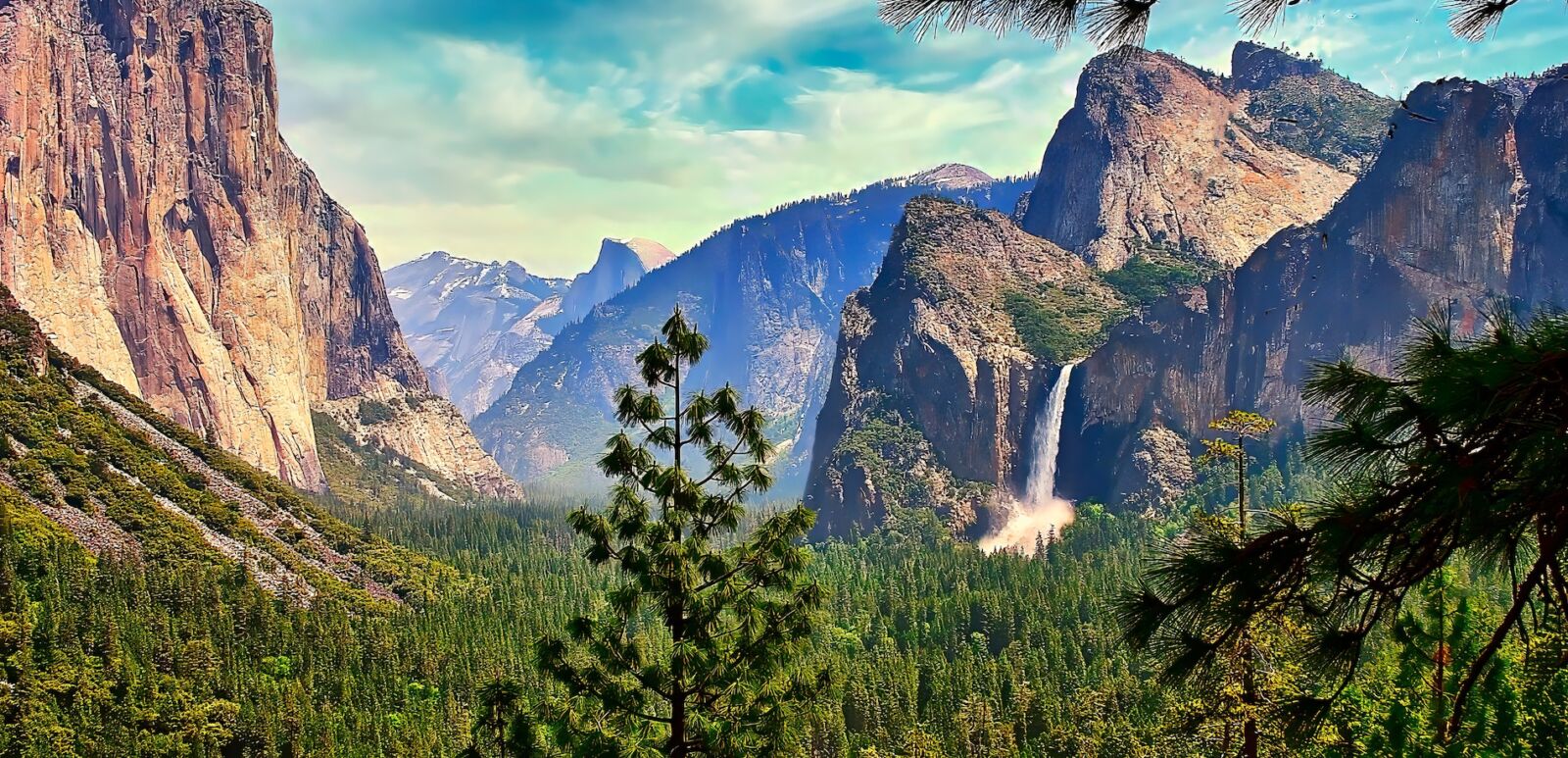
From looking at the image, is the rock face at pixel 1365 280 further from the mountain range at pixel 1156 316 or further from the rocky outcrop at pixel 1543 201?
the mountain range at pixel 1156 316

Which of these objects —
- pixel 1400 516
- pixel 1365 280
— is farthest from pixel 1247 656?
pixel 1365 280

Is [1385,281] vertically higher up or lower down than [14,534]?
higher up

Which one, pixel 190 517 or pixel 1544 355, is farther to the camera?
pixel 190 517

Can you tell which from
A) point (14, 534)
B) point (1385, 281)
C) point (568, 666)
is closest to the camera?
point (568, 666)

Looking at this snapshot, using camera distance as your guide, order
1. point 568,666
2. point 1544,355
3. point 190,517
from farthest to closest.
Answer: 1. point 190,517
2. point 568,666
3. point 1544,355

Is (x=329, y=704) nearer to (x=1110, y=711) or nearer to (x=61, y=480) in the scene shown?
(x=61, y=480)

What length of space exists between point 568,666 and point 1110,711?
51843mm

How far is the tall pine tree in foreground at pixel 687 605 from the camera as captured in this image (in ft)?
59.1

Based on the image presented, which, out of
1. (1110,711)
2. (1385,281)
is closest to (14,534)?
(1110,711)

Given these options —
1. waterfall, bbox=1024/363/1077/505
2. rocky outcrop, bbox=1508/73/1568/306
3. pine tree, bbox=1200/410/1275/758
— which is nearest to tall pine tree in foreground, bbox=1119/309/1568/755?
pine tree, bbox=1200/410/1275/758

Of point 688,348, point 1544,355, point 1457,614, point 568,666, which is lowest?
point 568,666

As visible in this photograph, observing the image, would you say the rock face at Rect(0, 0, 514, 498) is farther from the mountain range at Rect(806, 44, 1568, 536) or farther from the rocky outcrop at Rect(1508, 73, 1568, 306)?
the rocky outcrop at Rect(1508, 73, 1568, 306)

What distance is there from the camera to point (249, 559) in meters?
106

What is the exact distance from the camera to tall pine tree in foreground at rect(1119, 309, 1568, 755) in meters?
5.96
